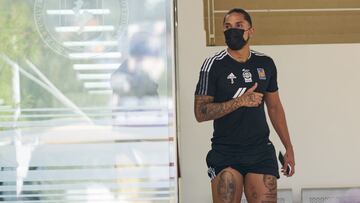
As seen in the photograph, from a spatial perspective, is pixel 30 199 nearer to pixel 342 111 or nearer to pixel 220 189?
pixel 220 189

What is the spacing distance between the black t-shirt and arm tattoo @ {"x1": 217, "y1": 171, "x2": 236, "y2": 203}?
148mm

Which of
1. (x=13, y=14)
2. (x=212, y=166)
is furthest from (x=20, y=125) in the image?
(x=212, y=166)

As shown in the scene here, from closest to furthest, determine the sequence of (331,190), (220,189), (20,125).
Answer: (220,189)
(20,125)
(331,190)

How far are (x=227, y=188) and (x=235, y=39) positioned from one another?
810 millimetres

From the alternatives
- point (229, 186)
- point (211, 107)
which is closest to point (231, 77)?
point (211, 107)

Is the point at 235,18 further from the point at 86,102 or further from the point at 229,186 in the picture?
the point at 86,102

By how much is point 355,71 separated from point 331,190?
0.94 meters

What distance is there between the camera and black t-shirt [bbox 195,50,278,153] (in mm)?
3068

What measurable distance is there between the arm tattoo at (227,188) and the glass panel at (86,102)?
37.1 inches

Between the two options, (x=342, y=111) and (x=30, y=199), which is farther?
(x=342, y=111)

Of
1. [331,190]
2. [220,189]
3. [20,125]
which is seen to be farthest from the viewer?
[331,190]

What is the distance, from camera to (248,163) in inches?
120

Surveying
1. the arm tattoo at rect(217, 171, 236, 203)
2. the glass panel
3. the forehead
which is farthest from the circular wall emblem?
the arm tattoo at rect(217, 171, 236, 203)

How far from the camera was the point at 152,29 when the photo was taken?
3.96 meters
